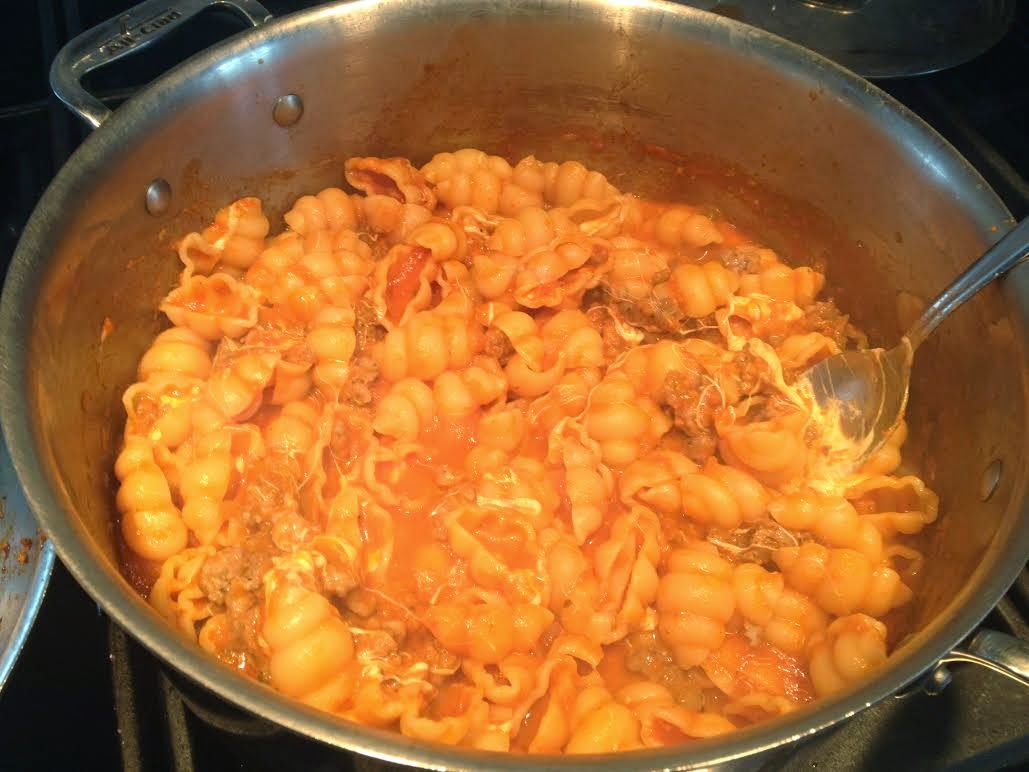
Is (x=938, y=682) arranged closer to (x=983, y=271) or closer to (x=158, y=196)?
(x=983, y=271)

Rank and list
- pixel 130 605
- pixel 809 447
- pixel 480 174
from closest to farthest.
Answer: pixel 130 605 → pixel 809 447 → pixel 480 174

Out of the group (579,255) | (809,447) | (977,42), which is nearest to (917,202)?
(809,447)

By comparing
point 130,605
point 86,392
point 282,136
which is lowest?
point 86,392

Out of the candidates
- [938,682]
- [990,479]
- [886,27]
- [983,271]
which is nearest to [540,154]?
[886,27]

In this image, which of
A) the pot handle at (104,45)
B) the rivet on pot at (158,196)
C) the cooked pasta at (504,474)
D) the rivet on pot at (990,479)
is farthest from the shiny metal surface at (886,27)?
the rivet on pot at (158,196)

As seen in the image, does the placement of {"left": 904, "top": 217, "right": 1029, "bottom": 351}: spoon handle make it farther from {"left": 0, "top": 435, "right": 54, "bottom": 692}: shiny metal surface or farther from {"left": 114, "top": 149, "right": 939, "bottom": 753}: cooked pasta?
{"left": 0, "top": 435, "right": 54, "bottom": 692}: shiny metal surface

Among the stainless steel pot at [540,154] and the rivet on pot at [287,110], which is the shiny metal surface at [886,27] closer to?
the stainless steel pot at [540,154]

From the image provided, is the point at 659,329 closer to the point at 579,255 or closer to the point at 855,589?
the point at 579,255

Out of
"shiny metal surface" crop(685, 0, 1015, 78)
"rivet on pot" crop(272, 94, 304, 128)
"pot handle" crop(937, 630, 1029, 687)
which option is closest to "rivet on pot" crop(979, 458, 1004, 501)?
"pot handle" crop(937, 630, 1029, 687)
